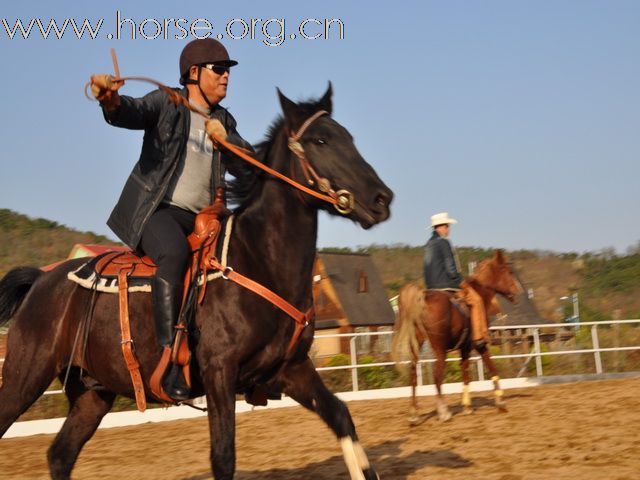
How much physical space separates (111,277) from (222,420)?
1414mm

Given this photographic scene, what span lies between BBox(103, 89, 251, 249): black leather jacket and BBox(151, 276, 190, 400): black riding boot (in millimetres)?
511

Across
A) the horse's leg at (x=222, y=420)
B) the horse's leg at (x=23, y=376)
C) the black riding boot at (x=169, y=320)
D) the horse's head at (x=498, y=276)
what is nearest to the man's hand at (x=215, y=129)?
the black riding boot at (x=169, y=320)

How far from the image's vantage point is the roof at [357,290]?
4812 cm

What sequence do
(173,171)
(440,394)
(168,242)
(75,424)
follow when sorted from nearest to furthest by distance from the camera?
(168,242)
(173,171)
(75,424)
(440,394)

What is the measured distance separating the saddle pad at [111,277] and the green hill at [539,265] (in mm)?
67193

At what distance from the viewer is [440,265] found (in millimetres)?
12492

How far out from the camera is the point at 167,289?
5328mm

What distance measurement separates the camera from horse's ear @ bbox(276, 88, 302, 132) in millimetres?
5500

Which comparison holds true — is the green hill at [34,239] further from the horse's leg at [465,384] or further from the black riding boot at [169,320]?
the black riding boot at [169,320]

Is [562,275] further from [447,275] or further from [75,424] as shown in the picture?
[75,424]

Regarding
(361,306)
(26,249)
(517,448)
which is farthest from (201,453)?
(26,249)

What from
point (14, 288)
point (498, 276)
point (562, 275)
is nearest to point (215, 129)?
point (14, 288)

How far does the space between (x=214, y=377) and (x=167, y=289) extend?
0.62 metres

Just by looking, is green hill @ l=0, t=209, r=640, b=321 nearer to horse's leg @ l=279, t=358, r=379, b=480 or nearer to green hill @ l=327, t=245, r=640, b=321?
green hill @ l=327, t=245, r=640, b=321
